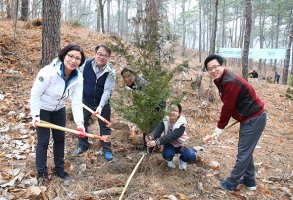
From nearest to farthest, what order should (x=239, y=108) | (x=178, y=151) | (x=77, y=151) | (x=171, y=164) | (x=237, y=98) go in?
(x=237, y=98) → (x=239, y=108) → (x=178, y=151) → (x=171, y=164) → (x=77, y=151)

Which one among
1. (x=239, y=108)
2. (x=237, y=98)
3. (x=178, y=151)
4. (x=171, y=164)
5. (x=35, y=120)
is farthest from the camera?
(x=171, y=164)

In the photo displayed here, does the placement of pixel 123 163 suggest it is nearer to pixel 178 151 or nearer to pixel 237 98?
pixel 178 151

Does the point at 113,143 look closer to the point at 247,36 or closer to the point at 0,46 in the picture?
the point at 0,46

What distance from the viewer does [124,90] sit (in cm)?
426

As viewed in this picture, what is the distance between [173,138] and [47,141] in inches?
68.7

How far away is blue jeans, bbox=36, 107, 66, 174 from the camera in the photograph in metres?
3.96

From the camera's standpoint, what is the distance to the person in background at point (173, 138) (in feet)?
14.5

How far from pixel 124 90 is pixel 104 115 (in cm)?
102

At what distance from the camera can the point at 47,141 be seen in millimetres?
4000

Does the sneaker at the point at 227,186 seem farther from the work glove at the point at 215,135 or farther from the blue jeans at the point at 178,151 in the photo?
the work glove at the point at 215,135

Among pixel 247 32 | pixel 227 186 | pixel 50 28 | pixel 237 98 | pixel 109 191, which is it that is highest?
pixel 247 32

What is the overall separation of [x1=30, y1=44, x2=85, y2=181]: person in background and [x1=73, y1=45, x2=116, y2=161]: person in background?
2.37 feet

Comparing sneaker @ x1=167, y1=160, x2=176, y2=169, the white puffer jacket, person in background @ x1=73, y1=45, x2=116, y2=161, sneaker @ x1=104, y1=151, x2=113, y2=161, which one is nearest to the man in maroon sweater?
sneaker @ x1=167, y1=160, x2=176, y2=169

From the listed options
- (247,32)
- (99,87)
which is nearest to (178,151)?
(99,87)
